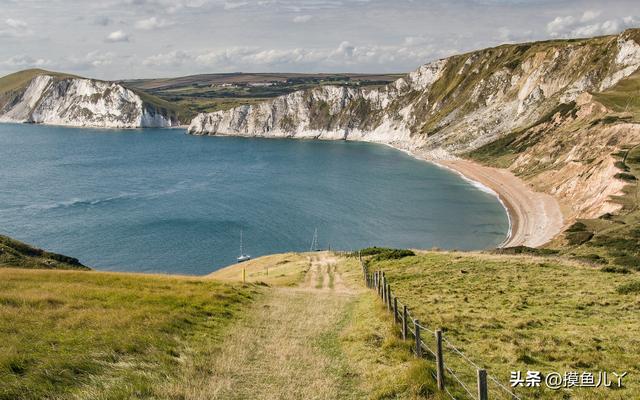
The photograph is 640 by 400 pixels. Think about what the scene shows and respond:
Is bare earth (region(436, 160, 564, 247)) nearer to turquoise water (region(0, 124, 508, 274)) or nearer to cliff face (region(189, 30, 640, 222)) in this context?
cliff face (region(189, 30, 640, 222))

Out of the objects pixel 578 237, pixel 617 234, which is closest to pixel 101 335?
pixel 617 234

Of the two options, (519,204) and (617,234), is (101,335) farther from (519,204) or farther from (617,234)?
(519,204)

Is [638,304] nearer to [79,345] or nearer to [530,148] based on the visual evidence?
[79,345]

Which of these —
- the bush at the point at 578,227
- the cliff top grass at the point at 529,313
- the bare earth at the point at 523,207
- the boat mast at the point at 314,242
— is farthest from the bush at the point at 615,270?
the boat mast at the point at 314,242

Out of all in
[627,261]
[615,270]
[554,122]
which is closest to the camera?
[615,270]

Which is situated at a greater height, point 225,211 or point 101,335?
point 101,335

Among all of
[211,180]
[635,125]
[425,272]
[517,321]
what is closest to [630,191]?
[635,125]
